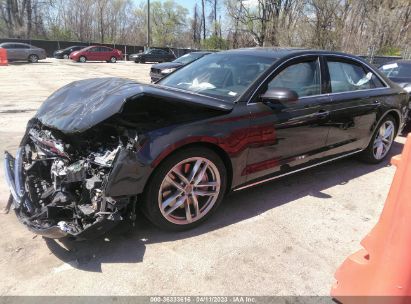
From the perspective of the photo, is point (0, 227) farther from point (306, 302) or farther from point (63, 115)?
point (306, 302)

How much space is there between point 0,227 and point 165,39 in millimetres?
71702

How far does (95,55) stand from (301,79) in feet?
111

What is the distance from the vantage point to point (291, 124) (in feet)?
12.4

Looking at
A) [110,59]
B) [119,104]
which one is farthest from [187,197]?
[110,59]

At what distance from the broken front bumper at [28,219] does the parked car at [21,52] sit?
2834 centimetres

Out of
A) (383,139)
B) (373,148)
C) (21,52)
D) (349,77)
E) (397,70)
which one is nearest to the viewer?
(349,77)

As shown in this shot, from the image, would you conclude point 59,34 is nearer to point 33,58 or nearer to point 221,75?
point 33,58

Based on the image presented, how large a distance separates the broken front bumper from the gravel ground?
0.28 meters

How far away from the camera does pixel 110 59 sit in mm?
35719

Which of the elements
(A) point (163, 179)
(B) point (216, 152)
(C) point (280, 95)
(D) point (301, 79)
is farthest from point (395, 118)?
(A) point (163, 179)

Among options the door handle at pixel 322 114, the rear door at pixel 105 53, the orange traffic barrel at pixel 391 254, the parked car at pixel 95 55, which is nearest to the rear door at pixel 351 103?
the door handle at pixel 322 114

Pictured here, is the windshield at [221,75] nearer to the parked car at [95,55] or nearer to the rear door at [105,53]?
the parked car at [95,55]

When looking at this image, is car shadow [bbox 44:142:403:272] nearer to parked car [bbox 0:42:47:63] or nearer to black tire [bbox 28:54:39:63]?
parked car [bbox 0:42:47:63]

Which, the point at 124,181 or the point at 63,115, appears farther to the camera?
the point at 63,115
